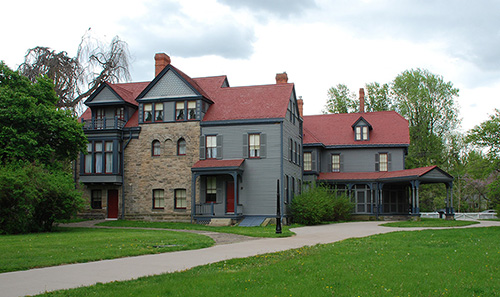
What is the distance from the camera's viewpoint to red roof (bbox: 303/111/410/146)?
1592 inches

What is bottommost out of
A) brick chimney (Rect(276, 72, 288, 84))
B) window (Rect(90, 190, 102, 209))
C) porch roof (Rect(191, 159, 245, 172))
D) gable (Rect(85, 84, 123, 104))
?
window (Rect(90, 190, 102, 209))

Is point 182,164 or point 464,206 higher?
point 182,164

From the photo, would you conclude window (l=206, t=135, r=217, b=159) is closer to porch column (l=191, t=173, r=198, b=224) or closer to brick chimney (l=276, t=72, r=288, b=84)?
porch column (l=191, t=173, r=198, b=224)

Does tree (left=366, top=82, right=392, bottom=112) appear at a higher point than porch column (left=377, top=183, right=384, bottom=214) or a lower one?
higher

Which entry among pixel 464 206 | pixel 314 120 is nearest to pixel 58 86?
pixel 314 120

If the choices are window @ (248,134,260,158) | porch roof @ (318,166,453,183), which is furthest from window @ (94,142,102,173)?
porch roof @ (318,166,453,183)

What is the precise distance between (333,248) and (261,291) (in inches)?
283

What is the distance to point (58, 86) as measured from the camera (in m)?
36.8

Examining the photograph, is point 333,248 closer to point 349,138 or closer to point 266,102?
point 266,102

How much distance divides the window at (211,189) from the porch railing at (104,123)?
23.7 feet

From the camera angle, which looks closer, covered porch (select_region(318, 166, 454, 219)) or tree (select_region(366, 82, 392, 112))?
covered porch (select_region(318, 166, 454, 219))

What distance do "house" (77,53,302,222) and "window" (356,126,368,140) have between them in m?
8.66

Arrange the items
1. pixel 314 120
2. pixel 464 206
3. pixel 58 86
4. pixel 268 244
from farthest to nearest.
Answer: pixel 464 206 → pixel 314 120 → pixel 58 86 → pixel 268 244

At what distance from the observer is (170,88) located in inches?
1286
